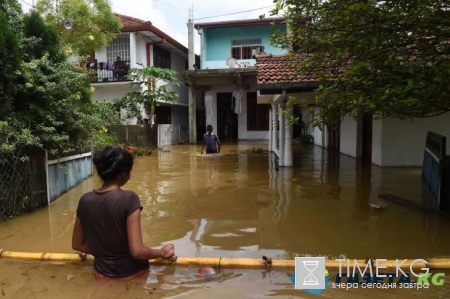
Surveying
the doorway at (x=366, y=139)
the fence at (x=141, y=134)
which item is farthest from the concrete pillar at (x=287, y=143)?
the fence at (x=141, y=134)

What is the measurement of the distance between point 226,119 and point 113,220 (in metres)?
23.3

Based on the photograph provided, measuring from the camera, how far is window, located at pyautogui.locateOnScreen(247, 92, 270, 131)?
23.9 m

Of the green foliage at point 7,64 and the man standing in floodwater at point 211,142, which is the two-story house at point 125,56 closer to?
the man standing in floodwater at point 211,142

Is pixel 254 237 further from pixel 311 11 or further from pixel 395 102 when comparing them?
pixel 311 11

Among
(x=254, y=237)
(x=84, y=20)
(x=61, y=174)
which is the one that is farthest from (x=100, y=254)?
(x=84, y=20)

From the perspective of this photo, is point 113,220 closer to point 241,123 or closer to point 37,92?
point 37,92

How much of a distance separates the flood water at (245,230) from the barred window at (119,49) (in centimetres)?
1280

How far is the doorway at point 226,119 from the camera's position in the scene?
24.8 m

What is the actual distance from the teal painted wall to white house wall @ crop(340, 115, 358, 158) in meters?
9.72

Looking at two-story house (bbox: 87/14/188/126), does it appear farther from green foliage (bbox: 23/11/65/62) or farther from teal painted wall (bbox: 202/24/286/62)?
green foliage (bbox: 23/11/65/62)

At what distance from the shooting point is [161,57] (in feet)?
78.4

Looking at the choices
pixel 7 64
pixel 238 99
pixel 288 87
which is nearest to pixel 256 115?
pixel 238 99

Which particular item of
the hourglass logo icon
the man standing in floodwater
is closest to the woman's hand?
the hourglass logo icon

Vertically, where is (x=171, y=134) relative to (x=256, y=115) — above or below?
below
